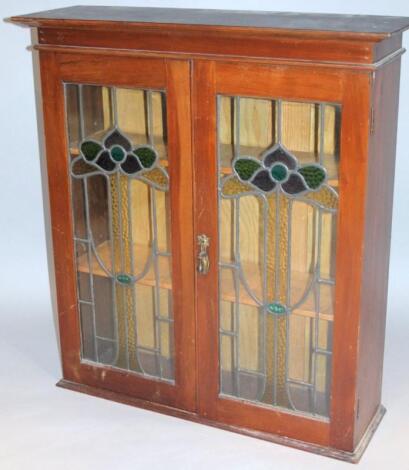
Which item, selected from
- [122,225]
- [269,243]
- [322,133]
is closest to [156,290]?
[122,225]

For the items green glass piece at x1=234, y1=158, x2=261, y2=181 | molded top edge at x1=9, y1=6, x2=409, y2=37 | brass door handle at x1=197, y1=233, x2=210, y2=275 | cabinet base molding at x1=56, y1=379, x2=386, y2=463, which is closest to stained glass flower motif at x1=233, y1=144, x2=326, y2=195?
green glass piece at x1=234, y1=158, x2=261, y2=181

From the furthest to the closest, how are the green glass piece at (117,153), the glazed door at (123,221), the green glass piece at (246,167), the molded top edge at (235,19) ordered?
the green glass piece at (117,153) < the glazed door at (123,221) < the green glass piece at (246,167) < the molded top edge at (235,19)

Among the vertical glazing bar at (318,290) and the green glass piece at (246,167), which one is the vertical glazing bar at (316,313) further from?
the green glass piece at (246,167)

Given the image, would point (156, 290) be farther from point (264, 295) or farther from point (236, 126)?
point (236, 126)

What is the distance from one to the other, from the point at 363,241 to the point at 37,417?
1249mm

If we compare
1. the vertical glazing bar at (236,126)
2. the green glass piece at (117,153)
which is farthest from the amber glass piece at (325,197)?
the green glass piece at (117,153)

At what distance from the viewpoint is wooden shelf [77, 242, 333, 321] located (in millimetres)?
2777

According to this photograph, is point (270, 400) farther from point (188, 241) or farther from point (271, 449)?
point (188, 241)

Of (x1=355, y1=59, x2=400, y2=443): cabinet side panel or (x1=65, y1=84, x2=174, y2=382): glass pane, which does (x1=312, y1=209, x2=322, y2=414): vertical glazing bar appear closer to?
(x1=355, y1=59, x2=400, y2=443): cabinet side panel

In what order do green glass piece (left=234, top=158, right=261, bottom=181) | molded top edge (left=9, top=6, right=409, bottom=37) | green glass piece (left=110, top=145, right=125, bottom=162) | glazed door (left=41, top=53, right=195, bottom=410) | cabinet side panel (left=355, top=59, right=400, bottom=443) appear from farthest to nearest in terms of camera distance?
green glass piece (left=110, top=145, right=125, bottom=162)
glazed door (left=41, top=53, right=195, bottom=410)
green glass piece (left=234, top=158, right=261, bottom=181)
cabinet side panel (left=355, top=59, right=400, bottom=443)
molded top edge (left=9, top=6, right=409, bottom=37)

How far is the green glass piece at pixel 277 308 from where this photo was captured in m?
2.81

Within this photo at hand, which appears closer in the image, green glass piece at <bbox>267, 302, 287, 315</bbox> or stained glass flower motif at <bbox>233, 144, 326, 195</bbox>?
stained glass flower motif at <bbox>233, 144, 326, 195</bbox>

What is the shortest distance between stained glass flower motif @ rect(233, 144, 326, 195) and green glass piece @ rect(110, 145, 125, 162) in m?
0.39

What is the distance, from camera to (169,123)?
272 cm
